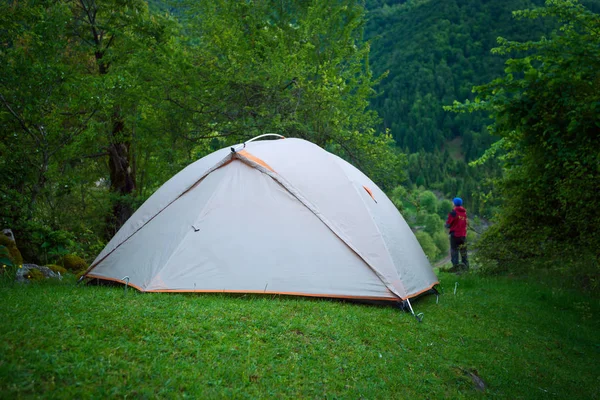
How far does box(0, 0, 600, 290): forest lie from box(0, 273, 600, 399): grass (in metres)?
3.35

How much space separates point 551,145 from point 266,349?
7158 millimetres

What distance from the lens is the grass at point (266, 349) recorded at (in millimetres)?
3559

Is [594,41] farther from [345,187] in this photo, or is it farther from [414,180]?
[414,180]

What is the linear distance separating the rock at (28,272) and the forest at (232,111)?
439 mm

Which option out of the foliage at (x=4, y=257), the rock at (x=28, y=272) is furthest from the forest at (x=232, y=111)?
the foliage at (x=4, y=257)

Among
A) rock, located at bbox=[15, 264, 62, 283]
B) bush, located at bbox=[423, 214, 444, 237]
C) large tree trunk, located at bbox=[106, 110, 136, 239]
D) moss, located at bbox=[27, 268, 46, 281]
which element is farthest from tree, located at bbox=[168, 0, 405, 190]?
bush, located at bbox=[423, 214, 444, 237]

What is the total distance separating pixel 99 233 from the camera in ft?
44.7

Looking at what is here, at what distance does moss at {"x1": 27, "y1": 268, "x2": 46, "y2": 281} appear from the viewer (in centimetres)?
722

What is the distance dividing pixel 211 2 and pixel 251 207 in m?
12.2

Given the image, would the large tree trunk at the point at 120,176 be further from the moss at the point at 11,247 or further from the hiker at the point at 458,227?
the hiker at the point at 458,227

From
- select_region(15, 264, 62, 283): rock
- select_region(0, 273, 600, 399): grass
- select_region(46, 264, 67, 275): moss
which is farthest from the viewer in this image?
select_region(46, 264, 67, 275): moss

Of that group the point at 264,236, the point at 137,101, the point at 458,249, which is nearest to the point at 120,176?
the point at 137,101

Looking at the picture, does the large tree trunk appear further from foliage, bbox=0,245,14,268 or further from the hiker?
the hiker

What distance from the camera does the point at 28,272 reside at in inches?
286
